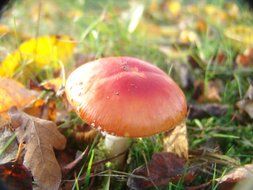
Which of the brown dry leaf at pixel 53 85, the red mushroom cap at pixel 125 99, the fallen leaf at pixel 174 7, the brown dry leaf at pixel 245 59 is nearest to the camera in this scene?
the red mushroom cap at pixel 125 99

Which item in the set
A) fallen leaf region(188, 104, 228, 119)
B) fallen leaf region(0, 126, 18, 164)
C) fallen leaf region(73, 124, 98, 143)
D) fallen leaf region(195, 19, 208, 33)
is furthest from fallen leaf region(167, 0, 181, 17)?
fallen leaf region(0, 126, 18, 164)

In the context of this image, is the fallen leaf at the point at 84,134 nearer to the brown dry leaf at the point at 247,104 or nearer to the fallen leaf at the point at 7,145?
the fallen leaf at the point at 7,145

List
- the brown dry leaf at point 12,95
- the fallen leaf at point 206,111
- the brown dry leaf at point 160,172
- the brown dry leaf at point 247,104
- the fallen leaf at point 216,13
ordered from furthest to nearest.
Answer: the fallen leaf at point 216,13, the fallen leaf at point 206,111, the brown dry leaf at point 247,104, the brown dry leaf at point 12,95, the brown dry leaf at point 160,172

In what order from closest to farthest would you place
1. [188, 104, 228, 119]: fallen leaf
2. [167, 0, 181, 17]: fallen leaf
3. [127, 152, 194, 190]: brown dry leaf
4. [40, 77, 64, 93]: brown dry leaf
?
[127, 152, 194, 190]: brown dry leaf
[40, 77, 64, 93]: brown dry leaf
[188, 104, 228, 119]: fallen leaf
[167, 0, 181, 17]: fallen leaf

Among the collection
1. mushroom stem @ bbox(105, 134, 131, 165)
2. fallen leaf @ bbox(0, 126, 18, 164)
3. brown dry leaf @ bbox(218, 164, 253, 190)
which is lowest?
mushroom stem @ bbox(105, 134, 131, 165)

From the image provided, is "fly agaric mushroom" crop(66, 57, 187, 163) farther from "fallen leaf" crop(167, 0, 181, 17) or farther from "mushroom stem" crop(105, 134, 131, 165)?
"fallen leaf" crop(167, 0, 181, 17)

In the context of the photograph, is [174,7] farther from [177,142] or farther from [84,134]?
[84,134]

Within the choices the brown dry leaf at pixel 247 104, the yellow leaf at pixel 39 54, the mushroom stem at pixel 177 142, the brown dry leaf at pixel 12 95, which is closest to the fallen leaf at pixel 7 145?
the brown dry leaf at pixel 12 95
